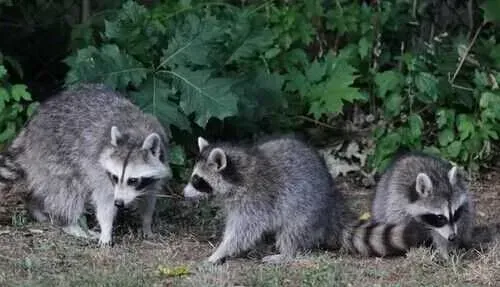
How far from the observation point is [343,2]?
9391mm

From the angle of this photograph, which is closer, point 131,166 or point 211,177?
point 211,177

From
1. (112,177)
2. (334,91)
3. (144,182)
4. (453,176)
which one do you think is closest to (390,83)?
(334,91)

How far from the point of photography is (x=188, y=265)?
693 centimetres

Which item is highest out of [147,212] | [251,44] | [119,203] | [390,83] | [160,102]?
[251,44]

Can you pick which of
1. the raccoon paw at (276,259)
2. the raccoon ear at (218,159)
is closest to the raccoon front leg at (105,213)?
the raccoon ear at (218,159)

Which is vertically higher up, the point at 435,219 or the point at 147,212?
the point at 435,219

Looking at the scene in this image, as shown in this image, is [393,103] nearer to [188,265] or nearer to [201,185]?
[201,185]

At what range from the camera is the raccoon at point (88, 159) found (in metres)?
7.38

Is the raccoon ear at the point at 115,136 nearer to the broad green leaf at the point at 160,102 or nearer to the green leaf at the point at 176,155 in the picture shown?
the broad green leaf at the point at 160,102

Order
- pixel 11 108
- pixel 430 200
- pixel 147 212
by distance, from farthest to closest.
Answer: pixel 11 108 < pixel 147 212 < pixel 430 200

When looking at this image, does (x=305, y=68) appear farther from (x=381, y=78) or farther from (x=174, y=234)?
(x=174, y=234)

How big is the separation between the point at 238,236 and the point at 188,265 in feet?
1.32

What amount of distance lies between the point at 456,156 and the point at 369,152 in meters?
0.74

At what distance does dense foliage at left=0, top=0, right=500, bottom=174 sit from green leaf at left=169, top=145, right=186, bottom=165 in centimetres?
1
